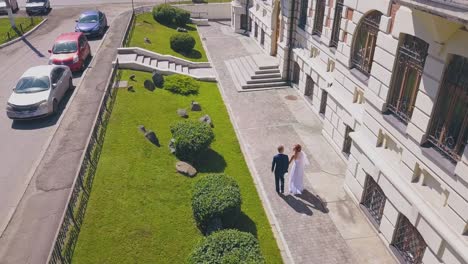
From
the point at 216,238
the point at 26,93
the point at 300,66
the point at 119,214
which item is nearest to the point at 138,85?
the point at 26,93

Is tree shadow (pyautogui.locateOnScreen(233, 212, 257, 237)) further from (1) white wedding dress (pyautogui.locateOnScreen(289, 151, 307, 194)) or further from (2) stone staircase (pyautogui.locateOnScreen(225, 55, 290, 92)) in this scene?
(2) stone staircase (pyautogui.locateOnScreen(225, 55, 290, 92))

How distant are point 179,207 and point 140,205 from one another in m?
1.28

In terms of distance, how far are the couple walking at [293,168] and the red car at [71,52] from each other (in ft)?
47.7

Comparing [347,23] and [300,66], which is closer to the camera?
[347,23]

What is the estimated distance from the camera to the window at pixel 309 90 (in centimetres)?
2114

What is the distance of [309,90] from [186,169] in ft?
32.1

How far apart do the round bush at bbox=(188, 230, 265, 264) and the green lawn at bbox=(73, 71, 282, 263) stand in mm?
1632

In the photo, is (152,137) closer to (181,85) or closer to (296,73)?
(181,85)

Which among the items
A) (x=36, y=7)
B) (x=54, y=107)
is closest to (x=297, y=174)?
(x=54, y=107)

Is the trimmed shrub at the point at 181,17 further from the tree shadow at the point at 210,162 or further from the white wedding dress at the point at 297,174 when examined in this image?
the white wedding dress at the point at 297,174

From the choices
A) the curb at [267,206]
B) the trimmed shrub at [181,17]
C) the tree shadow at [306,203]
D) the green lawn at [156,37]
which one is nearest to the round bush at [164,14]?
the trimmed shrub at [181,17]

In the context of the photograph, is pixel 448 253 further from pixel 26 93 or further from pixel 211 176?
pixel 26 93

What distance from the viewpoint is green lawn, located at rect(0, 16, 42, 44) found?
28.6 metres

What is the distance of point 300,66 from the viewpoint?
71.2 feet
